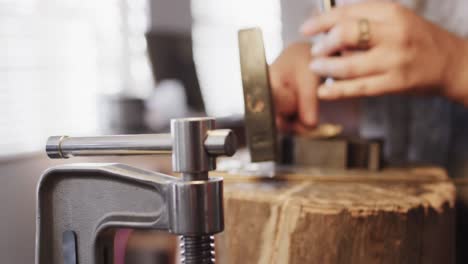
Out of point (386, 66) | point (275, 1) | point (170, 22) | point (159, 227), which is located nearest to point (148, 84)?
point (170, 22)

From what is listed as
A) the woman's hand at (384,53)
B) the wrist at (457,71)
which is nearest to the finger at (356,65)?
the woman's hand at (384,53)

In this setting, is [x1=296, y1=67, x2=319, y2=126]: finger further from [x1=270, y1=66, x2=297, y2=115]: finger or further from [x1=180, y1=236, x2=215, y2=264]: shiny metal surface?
[x1=180, y1=236, x2=215, y2=264]: shiny metal surface

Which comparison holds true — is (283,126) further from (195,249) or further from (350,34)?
(195,249)

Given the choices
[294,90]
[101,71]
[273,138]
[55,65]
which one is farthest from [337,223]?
[101,71]

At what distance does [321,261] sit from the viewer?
2.28ft

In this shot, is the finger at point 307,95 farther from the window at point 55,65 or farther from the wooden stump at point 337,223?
the window at point 55,65

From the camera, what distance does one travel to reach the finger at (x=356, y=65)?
34.8 inches

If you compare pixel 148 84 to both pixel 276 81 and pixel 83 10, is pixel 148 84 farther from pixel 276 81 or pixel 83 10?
pixel 276 81

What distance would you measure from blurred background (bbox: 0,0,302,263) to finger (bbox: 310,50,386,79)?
427 millimetres

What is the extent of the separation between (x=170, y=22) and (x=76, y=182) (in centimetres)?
257

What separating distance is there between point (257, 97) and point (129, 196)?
37 cm

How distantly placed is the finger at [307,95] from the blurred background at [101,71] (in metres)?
0.31

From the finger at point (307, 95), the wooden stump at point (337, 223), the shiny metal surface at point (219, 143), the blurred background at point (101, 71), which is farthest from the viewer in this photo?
the blurred background at point (101, 71)

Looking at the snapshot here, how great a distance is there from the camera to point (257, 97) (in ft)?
2.65
